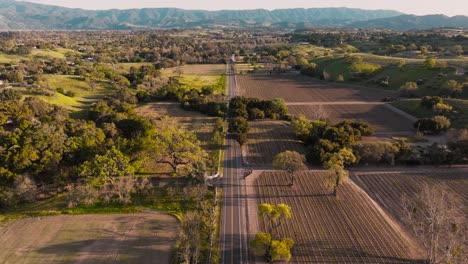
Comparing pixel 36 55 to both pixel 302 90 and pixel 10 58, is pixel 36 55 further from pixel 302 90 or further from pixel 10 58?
pixel 302 90

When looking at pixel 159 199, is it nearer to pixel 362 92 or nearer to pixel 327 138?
pixel 327 138

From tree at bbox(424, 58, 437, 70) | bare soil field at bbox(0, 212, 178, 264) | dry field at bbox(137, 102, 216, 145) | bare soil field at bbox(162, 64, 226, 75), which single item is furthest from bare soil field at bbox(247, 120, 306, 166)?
bare soil field at bbox(162, 64, 226, 75)

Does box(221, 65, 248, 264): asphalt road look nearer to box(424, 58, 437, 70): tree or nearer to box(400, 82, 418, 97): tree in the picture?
box(400, 82, 418, 97): tree

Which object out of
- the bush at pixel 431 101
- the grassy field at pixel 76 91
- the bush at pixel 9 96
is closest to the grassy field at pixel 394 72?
the bush at pixel 431 101

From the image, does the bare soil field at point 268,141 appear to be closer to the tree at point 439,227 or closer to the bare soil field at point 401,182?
the bare soil field at point 401,182

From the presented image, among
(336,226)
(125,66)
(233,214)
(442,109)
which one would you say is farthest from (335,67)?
(233,214)

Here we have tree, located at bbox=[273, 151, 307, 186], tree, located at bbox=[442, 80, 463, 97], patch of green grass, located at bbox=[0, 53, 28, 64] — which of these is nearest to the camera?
tree, located at bbox=[273, 151, 307, 186]
